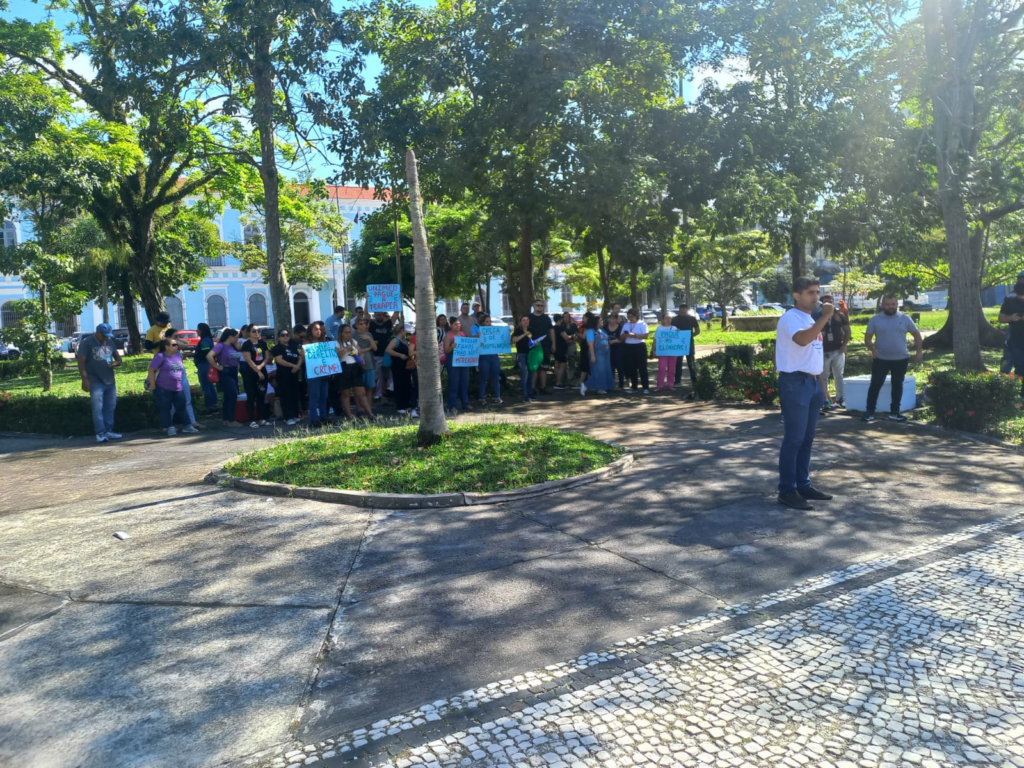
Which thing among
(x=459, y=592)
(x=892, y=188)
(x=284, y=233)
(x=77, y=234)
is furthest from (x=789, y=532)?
(x=284, y=233)

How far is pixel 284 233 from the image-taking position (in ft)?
130

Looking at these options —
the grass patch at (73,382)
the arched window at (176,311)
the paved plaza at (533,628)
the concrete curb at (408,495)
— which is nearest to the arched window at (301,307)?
the arched window at (176,311)

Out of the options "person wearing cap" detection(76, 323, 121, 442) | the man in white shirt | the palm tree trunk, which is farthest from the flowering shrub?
"person wearing cap" detection(76, 323, 121, 442)

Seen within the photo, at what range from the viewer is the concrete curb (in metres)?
7.50

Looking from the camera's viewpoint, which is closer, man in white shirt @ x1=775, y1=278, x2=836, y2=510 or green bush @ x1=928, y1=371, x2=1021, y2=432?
man in white shirt @ x1=775, y1=278, x2=836, y2=510

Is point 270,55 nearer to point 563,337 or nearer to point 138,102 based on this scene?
point 138,102

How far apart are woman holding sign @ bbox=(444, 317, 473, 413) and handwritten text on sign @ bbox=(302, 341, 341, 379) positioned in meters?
1.90

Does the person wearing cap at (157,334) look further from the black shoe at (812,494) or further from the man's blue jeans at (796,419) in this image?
the black shoe at (812,494)

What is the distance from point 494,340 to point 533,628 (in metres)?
9.68

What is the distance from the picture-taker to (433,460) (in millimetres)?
8680

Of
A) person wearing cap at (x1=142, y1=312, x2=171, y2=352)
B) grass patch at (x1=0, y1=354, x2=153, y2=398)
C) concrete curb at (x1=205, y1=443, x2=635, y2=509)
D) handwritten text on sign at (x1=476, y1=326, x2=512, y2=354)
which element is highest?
person wearing cap at (x1=142, y1=312, x2=171, y2=352)

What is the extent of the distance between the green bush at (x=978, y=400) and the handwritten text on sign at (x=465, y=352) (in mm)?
7153

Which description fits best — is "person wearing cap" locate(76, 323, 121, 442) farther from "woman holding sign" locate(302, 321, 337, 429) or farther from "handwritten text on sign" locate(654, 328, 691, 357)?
"handwritten text on sign" locate(654, 328, 691, 357)

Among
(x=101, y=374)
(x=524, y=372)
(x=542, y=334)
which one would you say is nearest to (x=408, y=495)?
(x=101, y=374)
